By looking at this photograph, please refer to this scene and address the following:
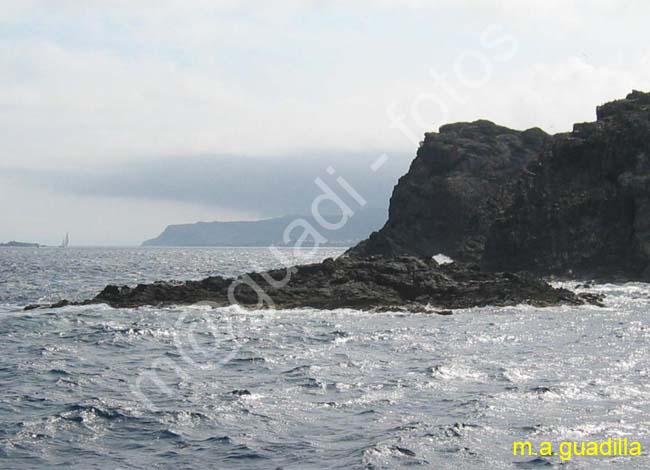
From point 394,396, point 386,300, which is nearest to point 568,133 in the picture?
point 386,300

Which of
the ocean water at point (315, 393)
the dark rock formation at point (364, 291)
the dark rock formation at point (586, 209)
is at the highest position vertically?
the dark rock formation at point (586, 209)

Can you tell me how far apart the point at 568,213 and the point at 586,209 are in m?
2.06

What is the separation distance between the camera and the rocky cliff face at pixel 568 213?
3511 inches

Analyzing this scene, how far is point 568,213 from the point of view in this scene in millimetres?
94875

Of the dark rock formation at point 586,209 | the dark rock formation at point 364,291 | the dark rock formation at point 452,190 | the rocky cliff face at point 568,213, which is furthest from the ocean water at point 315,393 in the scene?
the dark rock formation at point 452,190

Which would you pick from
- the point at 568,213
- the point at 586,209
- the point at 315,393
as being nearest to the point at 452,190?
the point at 568,213

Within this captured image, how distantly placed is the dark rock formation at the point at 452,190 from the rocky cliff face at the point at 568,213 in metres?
0.21

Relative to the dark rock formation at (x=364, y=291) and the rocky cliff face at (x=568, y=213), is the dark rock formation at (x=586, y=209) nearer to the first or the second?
the rocky cliff face at (x=568, y=213)

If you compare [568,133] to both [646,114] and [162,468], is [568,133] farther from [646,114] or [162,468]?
[162,468]

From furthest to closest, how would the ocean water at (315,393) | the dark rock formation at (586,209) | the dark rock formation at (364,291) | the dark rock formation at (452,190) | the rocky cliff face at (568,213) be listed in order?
the dark rock formation at (452,190) → the rocky cliff face at (568,213) → the dark rock formation at (586,209) → the dark rock formation at (364,291) → the ocean water at (315,393)

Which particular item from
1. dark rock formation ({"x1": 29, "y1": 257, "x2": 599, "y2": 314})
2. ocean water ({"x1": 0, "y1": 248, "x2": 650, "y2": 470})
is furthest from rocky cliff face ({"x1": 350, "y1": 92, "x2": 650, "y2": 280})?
ocean water ({"x1": 0, "y1": 248, "x2": 650, "y2": 470})

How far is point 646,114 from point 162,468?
91.6 metres

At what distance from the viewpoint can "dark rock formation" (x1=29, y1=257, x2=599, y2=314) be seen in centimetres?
5788

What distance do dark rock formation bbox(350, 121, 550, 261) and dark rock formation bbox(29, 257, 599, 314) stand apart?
55120 millimetres
